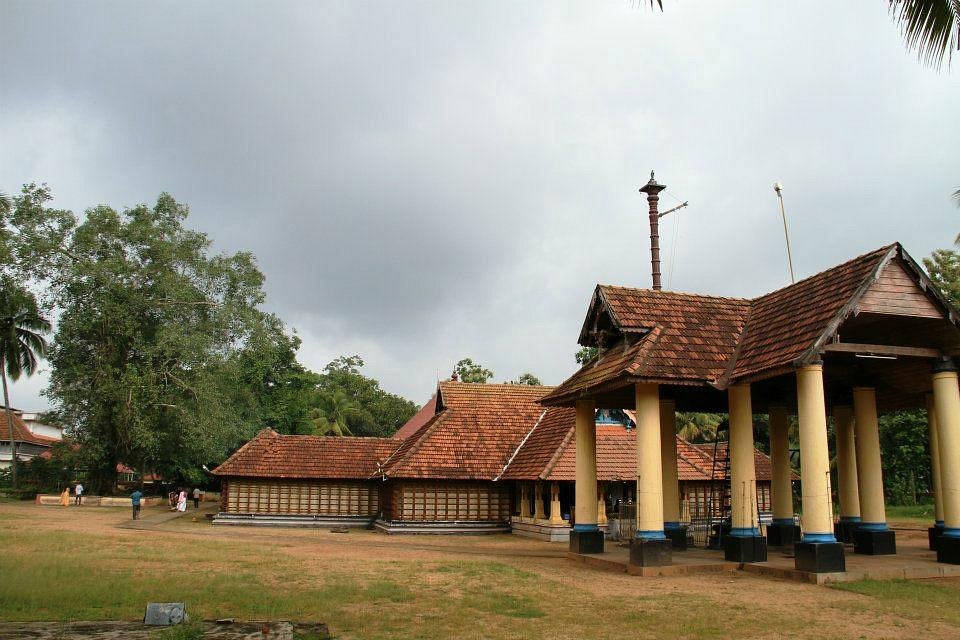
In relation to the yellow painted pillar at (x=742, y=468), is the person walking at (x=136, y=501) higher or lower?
lower

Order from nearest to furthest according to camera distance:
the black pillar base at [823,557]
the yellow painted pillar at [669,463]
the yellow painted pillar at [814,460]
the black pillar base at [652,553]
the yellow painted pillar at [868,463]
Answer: the black pillar base at [823,557]
the yellow painted pillar at [814,460]
the black pillar base at [652,553]
the yellow painted pillar at [868,463]
the yellow painted pillar at [669,463]

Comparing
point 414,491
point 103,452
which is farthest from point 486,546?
point 103,452

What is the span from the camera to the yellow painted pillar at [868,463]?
16328mm

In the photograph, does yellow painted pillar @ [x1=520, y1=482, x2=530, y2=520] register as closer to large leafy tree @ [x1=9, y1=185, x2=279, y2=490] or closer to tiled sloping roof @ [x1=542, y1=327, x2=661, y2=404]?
tiled sloping roof @ [x1=542, y1=327, x2=661, y2=404]


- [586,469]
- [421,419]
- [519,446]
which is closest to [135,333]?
[421,419]

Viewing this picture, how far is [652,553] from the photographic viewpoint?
14.4 m

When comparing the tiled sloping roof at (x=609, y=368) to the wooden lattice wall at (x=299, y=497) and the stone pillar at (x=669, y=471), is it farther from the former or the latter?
the wooden lattice wall at (x=299, y=497)

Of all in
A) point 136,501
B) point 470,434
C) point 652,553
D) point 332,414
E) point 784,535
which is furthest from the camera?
point 332,414

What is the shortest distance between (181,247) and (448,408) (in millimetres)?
18786

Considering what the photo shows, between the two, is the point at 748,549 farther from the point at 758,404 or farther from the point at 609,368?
the point at 758,404

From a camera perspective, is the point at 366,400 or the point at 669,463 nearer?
the point at 669,463

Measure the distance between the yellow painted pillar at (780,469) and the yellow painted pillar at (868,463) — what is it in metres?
1.89

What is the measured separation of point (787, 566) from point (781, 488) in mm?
4948

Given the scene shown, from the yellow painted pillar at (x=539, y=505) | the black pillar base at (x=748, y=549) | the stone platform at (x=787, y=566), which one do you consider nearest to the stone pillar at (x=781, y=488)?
the stone platform at (x=787, y=566)
